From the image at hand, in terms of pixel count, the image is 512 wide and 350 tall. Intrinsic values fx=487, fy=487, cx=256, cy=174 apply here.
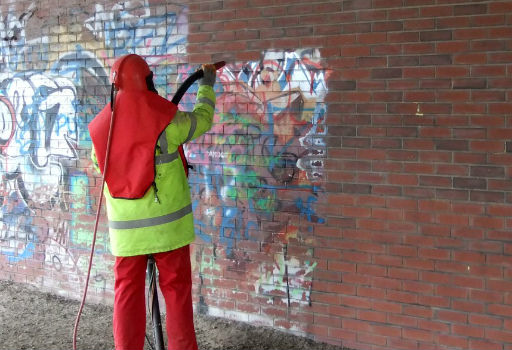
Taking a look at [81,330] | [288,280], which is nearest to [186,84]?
[288,280]

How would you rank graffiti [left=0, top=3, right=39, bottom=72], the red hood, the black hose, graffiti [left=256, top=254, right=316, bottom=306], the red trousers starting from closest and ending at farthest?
the red hood < the red trousers < the black hose < graffiti [left=256, top=254, right=316, bottom=306] < graffiti [left=0, top=3, right=39, bottom=72]

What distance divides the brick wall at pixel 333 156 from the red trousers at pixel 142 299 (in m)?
1.00

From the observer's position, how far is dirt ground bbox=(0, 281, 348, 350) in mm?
4090

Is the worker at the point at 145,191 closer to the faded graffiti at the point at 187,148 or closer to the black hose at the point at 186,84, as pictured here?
the black hose at the point at 186,84

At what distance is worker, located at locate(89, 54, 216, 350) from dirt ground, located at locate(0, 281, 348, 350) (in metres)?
0.83

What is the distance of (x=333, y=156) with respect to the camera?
12.7 feet

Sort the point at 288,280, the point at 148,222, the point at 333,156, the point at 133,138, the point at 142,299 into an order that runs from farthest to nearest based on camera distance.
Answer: the point at 288,280, the point at 333,156, the point at 142,299, the point at 148,222, the point at 133,138

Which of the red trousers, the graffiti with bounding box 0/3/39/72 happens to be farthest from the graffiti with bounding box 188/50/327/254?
the graffiti with bounding box 0/3/39/72

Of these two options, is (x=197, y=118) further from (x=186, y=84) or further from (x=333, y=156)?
(x=333, y=156)

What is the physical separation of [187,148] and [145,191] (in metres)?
1.36

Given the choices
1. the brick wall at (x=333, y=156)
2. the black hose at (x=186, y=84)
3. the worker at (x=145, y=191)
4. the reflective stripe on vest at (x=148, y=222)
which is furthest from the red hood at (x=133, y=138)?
the brick wall at (x=333, y=156)

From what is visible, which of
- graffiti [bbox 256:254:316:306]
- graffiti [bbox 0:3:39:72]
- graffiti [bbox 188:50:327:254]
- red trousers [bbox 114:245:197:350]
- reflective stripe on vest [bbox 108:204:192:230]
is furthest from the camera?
graffiti [bbox 0:3:39:72]

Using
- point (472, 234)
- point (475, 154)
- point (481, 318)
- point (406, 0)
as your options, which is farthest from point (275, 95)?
point (481, 318)

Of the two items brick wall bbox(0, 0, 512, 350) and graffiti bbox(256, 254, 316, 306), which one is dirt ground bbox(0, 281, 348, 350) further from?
graffiti bbox(256, 254, 316, 306)
